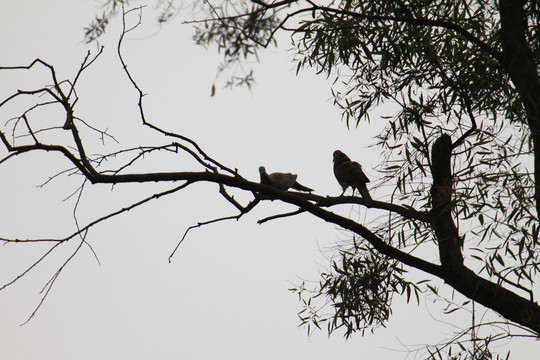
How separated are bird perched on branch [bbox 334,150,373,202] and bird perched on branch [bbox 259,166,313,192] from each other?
1.78 ft

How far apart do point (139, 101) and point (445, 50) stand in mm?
2241

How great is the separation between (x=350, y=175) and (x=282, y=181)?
2.74 ft

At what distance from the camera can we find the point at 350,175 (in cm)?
591

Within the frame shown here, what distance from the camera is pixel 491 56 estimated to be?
3.49m

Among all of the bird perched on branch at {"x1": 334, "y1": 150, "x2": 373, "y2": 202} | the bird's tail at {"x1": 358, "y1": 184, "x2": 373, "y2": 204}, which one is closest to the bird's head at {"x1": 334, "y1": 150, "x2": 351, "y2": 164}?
the bird perched on branch at {"x1": 334, "y1": 150, "x2": 373, "y2": 202}

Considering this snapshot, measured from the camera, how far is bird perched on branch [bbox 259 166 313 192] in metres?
5.56

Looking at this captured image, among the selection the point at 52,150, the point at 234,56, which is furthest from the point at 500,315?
the point at 52,150

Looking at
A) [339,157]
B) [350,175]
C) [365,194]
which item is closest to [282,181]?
[350,175]

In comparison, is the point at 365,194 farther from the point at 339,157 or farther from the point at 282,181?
the point at 339,157

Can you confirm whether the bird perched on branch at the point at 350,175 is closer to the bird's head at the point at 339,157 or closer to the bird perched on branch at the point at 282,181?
the bird's head at the point at 339,157

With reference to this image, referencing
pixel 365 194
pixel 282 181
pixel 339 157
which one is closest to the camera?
pixel 365 194

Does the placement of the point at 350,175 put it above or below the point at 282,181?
above

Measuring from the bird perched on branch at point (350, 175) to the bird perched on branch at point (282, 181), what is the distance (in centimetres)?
54

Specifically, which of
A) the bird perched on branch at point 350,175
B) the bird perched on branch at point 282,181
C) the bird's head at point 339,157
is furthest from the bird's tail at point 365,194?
the bird's head at point 339,157
